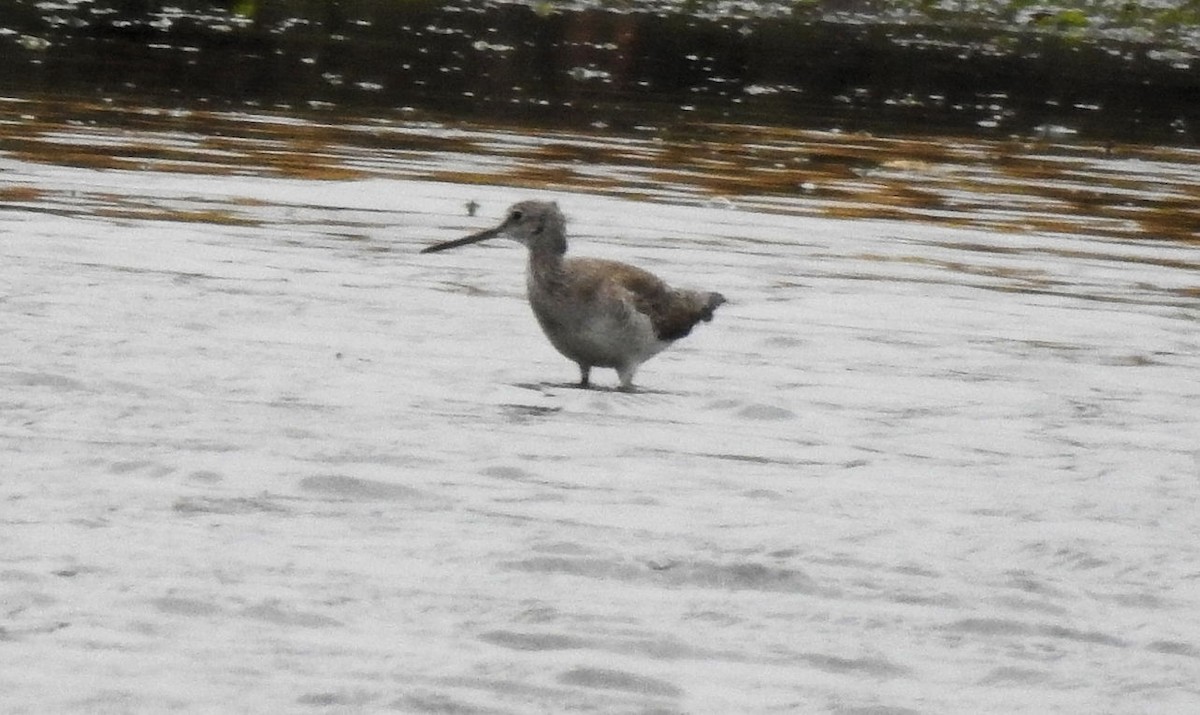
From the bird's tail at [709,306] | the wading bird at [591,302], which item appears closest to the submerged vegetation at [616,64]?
the bird's tail at [709,306]

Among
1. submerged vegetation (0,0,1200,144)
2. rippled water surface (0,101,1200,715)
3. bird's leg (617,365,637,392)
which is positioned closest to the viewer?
rippled water surface (0,101,1200,715)

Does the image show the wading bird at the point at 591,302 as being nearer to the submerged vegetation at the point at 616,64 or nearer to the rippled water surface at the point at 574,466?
the rippled water surface at the point at 574,466

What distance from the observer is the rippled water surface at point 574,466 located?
6.17 m

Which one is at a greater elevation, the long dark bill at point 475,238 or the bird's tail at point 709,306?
the long dark bill at point 475,238

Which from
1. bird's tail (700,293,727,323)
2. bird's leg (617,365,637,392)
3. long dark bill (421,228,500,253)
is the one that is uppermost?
long dark bill (421,228,500,253)

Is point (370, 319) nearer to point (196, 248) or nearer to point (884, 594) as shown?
point (196, 248)

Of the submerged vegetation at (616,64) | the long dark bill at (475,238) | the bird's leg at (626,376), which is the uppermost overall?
the long dark bill at (475,238)

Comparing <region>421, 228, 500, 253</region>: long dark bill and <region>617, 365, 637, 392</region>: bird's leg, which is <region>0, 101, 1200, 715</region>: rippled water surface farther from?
<region>421, 228, 500, 253</region>: long dark bill

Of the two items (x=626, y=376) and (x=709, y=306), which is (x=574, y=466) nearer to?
(x=626, y=376)

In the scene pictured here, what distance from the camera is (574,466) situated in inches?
343

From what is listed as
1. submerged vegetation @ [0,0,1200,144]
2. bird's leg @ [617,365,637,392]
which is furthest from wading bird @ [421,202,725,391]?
submerged vegetation @ [0,0,1200,144]

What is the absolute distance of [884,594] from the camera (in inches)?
276

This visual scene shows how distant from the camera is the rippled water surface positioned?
617 cm

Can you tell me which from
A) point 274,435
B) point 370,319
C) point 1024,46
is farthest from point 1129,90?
point 274,435
